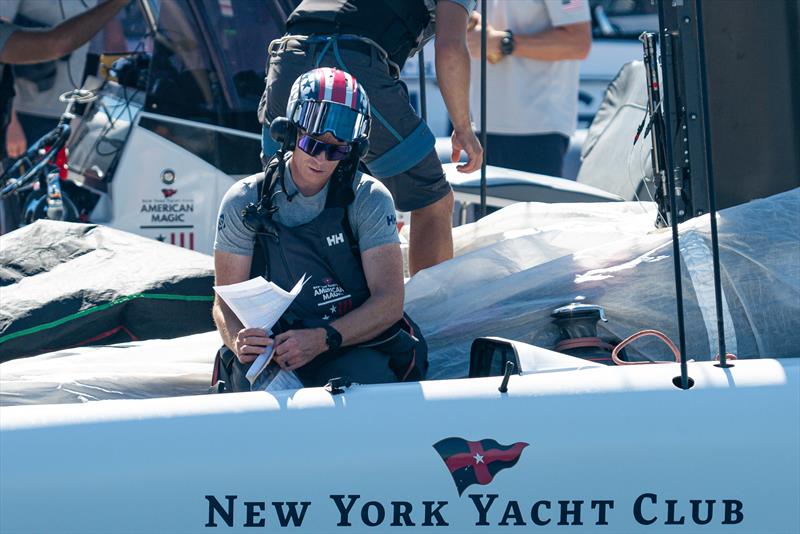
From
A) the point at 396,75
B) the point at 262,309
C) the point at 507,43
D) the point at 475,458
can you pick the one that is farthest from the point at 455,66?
the point at 507,43

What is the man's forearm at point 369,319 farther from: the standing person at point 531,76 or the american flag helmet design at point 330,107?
the standing person at point 531,76

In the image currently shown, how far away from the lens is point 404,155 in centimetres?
377

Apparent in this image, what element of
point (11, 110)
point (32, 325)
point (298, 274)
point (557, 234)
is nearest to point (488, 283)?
point (557, 234)

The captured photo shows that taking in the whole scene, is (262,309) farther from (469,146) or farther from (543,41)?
(543,41)

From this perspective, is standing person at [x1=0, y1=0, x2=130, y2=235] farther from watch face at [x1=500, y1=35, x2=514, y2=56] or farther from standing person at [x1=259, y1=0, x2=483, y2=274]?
standing person at [x1=259, y1=0, x2=483, y2=274]

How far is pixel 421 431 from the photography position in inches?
98.3

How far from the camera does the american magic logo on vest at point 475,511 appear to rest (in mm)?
2455

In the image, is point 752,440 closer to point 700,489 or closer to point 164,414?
point 700,489

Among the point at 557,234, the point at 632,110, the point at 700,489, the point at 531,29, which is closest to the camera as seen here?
the point at 700,489

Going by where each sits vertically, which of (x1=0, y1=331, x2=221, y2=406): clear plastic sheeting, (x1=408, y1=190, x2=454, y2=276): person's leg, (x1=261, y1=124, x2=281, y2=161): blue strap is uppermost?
(x1=261, y1=124, x2=281, y2=161): blue strap

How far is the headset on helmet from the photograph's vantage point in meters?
2.98

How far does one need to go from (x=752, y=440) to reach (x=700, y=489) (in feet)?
0.46

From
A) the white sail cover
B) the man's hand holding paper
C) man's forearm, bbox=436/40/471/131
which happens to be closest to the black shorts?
man's forearm, bbox=436/40/471/131

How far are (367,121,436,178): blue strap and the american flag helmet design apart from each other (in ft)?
2.40
